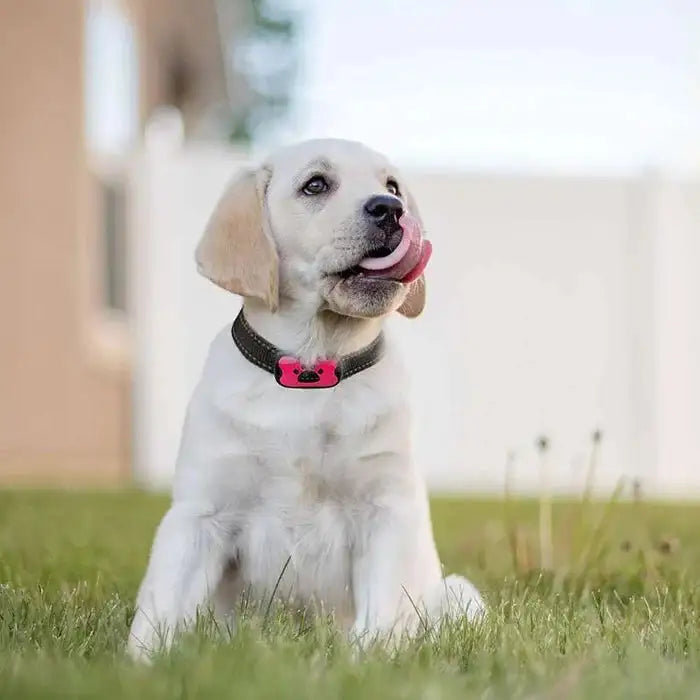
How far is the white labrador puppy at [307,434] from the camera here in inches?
110

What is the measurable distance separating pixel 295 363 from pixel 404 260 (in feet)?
1.06

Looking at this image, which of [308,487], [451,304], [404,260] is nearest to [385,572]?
[308,487]

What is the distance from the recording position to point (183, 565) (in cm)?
276

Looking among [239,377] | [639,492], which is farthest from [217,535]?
[639,492]

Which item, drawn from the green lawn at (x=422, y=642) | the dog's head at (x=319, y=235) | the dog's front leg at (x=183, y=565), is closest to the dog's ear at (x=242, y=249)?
the dog's head at (x=319, y=235)

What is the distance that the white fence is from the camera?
9133mm

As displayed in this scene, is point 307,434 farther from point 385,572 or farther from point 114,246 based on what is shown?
point 114,246

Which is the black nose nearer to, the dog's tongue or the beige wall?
the dog's tongue

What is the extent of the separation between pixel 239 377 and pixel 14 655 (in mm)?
882

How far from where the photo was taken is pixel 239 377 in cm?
288

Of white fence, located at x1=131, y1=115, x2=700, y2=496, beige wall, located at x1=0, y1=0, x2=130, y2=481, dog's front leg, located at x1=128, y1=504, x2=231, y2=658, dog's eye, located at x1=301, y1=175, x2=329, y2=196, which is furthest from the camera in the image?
white fence, located at x1=131, y1=115, x2=700, y2=496

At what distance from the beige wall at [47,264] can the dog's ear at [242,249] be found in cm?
592

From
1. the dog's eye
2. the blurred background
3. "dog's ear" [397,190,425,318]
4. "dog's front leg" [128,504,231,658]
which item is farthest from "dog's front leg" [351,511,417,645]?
the blurred background

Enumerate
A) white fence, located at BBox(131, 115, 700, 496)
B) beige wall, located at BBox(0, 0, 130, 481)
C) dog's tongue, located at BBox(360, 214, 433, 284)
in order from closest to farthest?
dog's tongue, located at BBox(360, 214, 433, 284)
beige wall, located at BBox(0, 0, 130, 481)
white fence, located at BBox(131, 115, 700, 496)
